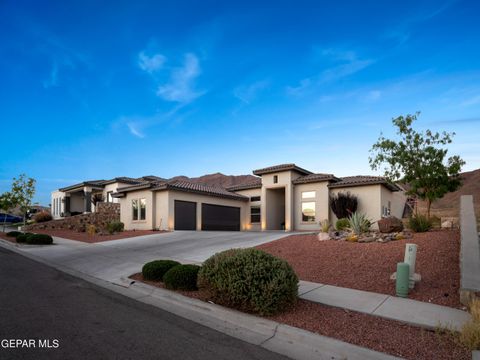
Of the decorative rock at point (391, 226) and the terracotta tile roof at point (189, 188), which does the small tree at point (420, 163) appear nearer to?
the decorative rock at point (391, 226)

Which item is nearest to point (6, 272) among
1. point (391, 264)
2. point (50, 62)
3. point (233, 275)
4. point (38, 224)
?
point (233, 275)

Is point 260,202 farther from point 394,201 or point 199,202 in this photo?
point 394,201

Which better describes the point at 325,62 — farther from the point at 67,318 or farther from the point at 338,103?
the point at 67,318

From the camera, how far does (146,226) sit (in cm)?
2480

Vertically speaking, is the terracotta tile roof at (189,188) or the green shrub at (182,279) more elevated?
the terracotta tile roof at (189,188)

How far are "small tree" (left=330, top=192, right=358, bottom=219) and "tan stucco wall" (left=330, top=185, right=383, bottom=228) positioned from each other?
1.75 ft

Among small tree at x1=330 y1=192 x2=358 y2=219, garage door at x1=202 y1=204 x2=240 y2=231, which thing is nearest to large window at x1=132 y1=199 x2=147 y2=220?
garage door at x1=202 y1=204 x2=240 y2=231

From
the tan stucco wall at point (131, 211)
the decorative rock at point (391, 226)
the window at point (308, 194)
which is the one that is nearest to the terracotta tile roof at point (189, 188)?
the tan stucco wall at point (131, 211)

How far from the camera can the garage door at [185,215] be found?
2386 centimetres

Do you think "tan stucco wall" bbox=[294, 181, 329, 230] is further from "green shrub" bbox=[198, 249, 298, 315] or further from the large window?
"green shrub" bbox=[198, 249, 298, 315]

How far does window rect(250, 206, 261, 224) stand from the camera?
96.4 feet

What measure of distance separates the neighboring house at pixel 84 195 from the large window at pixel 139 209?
31.0 ft

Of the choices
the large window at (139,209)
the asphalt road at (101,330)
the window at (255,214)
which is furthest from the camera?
the window at (255,214)

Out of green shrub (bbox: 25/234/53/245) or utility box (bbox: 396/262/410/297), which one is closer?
utility box (bbox: 396/262/410/297)
